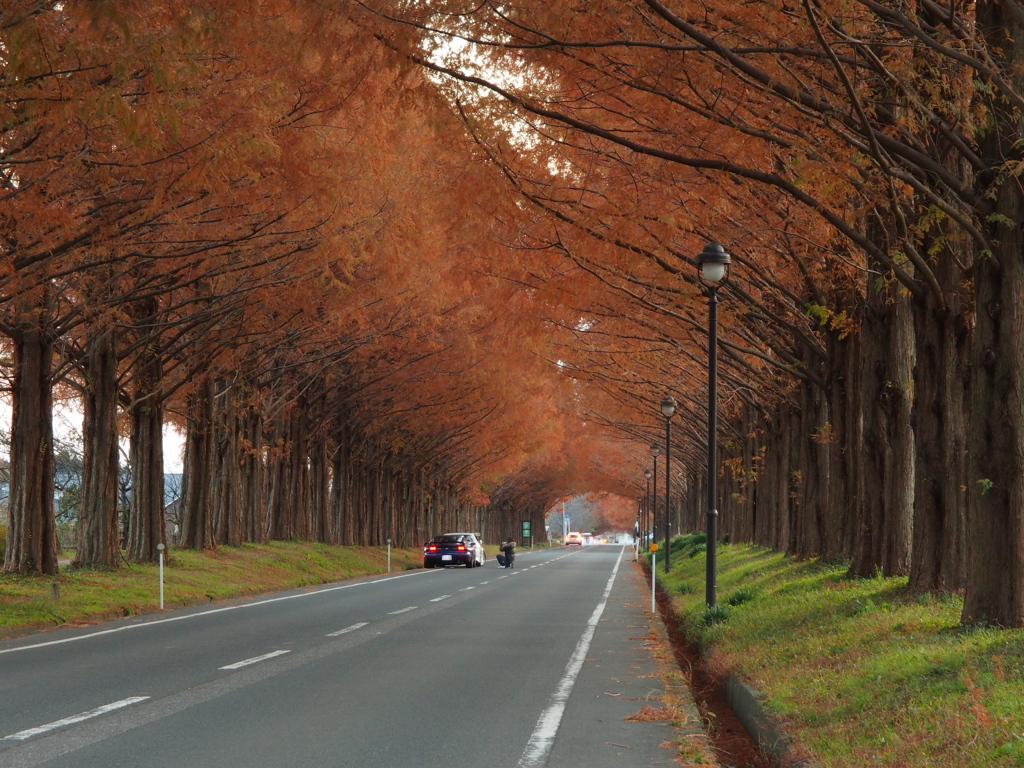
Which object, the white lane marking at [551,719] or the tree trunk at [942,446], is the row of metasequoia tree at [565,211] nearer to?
the tree trunk at [942,446]

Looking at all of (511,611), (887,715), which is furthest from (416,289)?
(887,715)

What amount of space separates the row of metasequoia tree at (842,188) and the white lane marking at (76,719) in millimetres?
6015

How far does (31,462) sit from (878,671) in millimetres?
17324

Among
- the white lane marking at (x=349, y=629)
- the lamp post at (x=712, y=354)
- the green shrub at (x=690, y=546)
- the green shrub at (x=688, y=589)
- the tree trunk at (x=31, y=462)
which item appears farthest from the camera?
the green shrub at (x=690, y=546)

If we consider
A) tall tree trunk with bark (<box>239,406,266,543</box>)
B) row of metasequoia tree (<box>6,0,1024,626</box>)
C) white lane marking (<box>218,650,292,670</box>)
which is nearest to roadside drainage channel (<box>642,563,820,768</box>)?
row of metasequoia tree (<box>6,0,1024,626</box>)

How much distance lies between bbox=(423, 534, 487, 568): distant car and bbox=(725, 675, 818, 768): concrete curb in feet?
124

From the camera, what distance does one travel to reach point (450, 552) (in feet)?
160

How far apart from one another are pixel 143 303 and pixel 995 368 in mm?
19771

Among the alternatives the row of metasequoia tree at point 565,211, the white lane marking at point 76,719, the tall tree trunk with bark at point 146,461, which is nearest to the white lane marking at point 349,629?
the row of metasequoia tree at point 565,211

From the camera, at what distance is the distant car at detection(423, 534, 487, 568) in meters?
48.7

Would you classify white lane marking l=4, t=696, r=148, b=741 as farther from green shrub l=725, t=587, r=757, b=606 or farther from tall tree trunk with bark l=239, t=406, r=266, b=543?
tall tree trunk with bark l=239, t=406, r=266, b=543

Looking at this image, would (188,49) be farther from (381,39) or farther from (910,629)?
(910,629)

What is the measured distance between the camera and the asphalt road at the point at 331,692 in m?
7.71

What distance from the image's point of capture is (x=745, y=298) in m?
19.2
